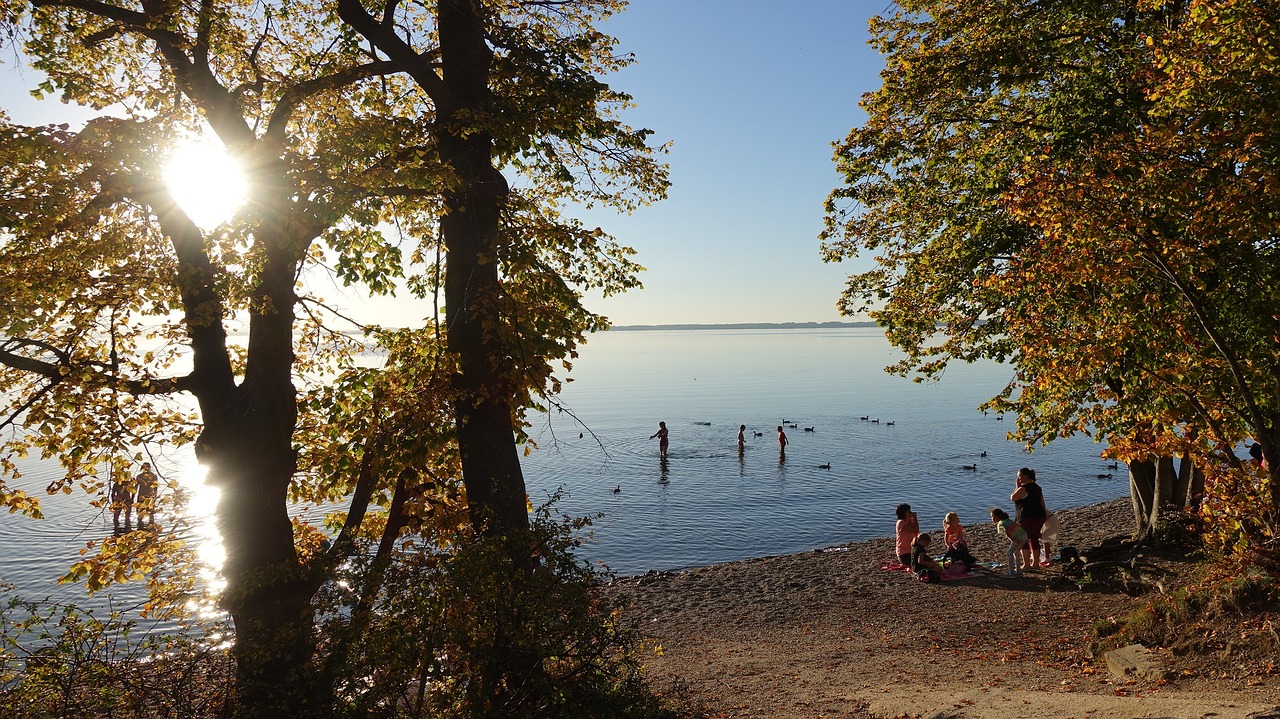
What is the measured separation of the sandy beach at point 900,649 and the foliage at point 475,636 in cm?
136

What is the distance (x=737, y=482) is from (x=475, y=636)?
34722mm

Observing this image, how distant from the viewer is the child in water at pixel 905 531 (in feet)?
60.9

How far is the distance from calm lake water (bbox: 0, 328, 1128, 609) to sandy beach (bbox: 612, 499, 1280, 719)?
4.61 metres

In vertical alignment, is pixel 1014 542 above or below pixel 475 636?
below

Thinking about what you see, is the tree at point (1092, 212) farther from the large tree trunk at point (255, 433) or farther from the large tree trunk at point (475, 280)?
the large tree trunk at point (255, 433)

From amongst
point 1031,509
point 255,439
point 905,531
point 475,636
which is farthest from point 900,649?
point 255,439

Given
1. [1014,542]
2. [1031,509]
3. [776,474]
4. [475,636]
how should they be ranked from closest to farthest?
[475,636]
[1031,509]
[1014,542]
[776,474]

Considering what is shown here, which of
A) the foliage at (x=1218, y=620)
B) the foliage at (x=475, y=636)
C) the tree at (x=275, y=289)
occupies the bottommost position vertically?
the foliage at (x=1218, y=620)

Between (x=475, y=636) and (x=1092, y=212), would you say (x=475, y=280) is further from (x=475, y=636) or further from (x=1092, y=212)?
(x=1092, y=212)

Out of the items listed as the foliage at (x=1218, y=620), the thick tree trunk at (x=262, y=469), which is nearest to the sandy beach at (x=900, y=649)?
the foliage at (x=1218, y=620)

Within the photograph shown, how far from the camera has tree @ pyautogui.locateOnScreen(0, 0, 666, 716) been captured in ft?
26.2

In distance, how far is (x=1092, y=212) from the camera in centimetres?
904

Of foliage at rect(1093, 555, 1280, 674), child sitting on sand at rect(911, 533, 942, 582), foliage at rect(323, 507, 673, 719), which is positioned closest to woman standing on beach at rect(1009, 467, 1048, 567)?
child sitting on sand at rect(911, 533, 942, 582)

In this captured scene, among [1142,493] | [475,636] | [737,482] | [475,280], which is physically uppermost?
[475,280]
